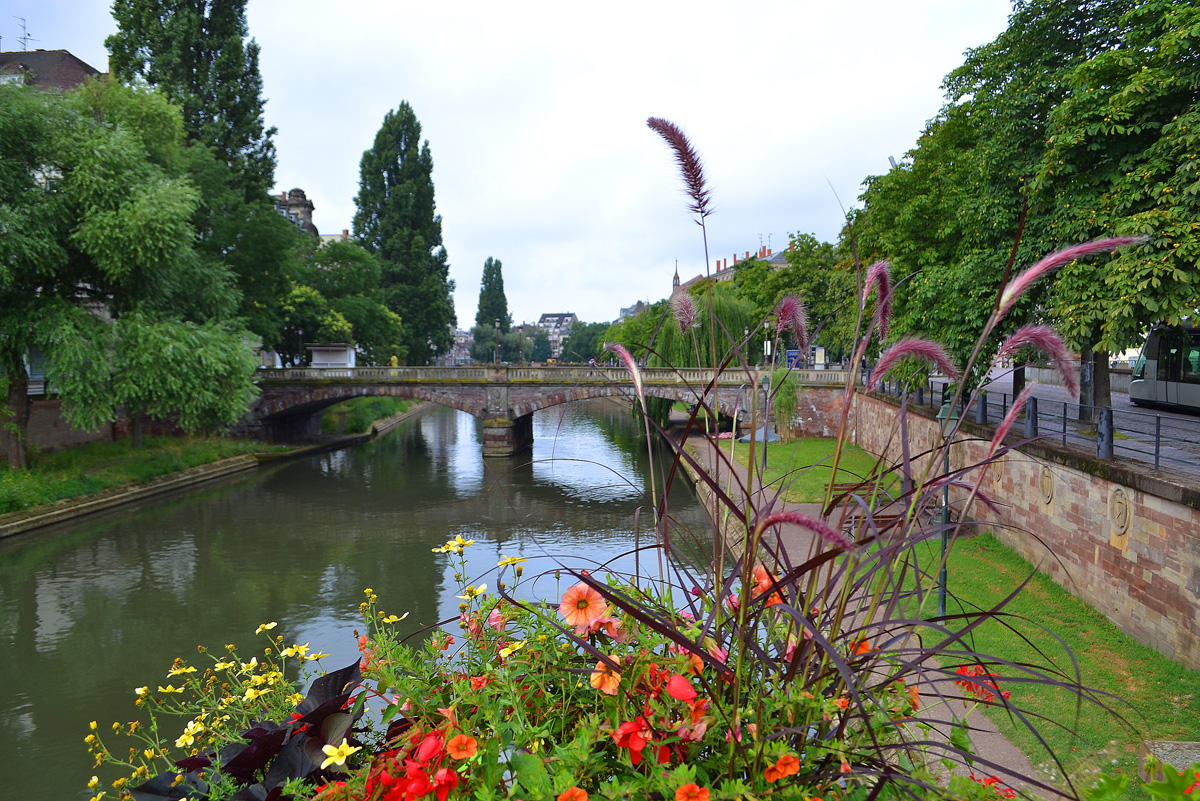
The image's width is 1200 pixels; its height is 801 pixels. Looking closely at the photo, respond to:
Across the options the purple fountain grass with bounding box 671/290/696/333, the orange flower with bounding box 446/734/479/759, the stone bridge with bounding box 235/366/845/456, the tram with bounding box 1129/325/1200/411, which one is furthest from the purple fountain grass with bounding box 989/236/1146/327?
the stone bridge with bounding box 235/366/845/456

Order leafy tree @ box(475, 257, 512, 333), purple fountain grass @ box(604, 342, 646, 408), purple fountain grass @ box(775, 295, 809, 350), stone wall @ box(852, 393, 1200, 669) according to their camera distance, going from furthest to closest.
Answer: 1. leafy tree @ box(475, 257, 512, 333)
2. stone wall @ box(852, 393, 1200, 669)
3. purple fountain grass @ box(775, 295, 809, 350)
4. purple fountain grass @ box(604, 342, 646, 408)

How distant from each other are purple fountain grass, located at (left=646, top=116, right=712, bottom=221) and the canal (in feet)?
6.47

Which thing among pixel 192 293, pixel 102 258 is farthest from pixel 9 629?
pixel 192 293

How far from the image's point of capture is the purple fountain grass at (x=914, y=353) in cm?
177

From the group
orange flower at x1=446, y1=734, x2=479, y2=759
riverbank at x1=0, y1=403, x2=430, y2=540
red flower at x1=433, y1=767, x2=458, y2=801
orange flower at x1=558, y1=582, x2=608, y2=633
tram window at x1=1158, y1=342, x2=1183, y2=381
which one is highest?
tram window at x1=1158, y1=342, x2=1183, y2=381

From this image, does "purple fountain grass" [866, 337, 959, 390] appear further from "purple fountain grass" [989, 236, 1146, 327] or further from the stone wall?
the stone wall

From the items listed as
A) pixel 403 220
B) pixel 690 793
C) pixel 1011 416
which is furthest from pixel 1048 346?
pixel 403 220

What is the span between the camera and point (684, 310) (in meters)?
2.27

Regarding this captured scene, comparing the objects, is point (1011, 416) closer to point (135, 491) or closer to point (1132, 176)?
point (1132, 176)

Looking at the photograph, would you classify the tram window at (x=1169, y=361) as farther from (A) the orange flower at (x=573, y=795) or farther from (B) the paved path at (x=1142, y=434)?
(A) the orange flower at (x=573, y=795)

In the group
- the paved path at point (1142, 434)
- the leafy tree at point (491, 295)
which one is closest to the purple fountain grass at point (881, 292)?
the paved path at point (1142, 434)

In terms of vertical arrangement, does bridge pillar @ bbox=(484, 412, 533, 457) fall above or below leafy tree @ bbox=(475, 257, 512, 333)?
below

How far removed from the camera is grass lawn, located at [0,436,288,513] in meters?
18.3

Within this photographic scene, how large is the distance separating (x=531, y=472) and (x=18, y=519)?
1641 cm
